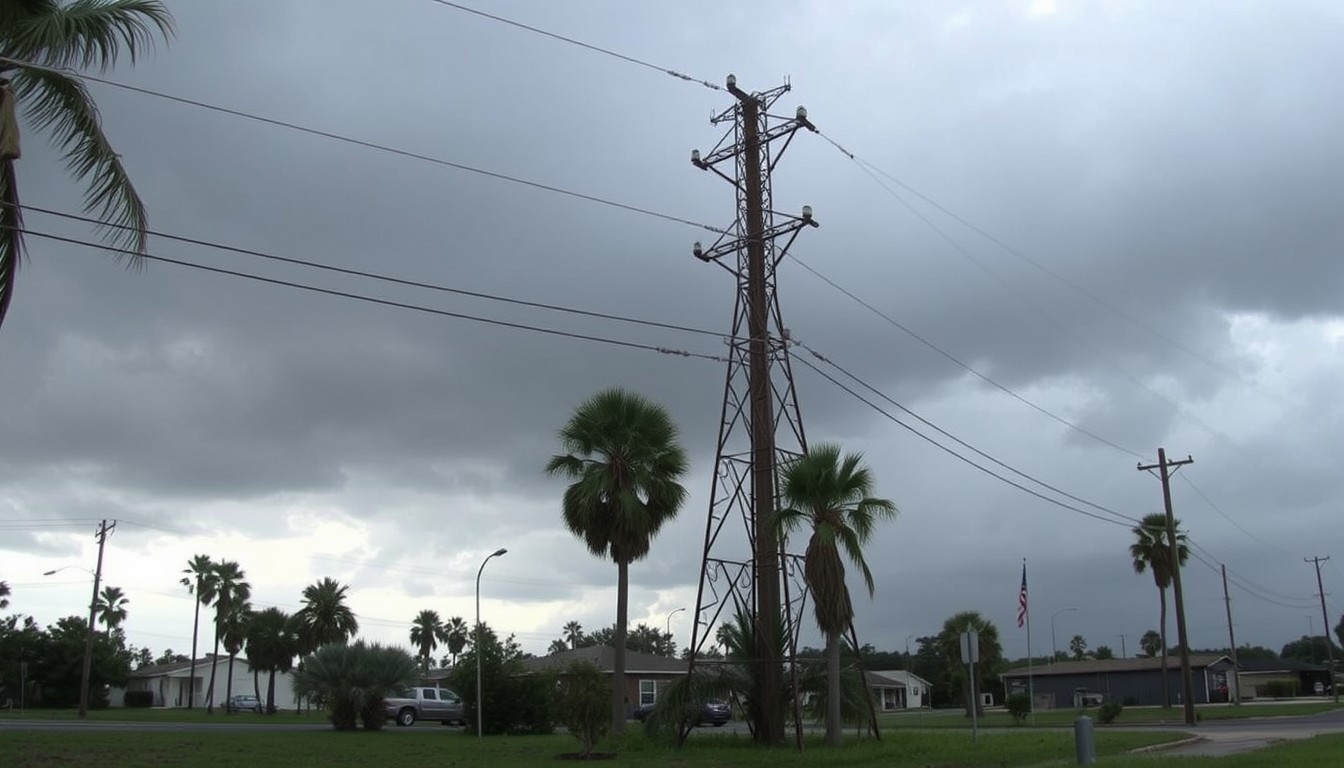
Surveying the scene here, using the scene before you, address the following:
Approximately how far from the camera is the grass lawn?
25.2 meters

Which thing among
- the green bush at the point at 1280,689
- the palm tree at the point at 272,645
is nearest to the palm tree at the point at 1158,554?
the green bush at the point at 1280,689

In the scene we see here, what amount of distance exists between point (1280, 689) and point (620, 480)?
83028 mm

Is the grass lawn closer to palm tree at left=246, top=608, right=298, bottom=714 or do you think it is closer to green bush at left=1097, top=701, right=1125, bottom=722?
green bush at left=1097, top=701, right=1125, bottom=722

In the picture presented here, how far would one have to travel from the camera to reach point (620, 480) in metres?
35.4

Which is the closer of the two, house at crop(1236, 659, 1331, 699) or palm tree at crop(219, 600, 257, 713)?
palm tree at crop(219, 600, 257, 713)

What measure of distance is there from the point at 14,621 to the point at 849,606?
93437mm

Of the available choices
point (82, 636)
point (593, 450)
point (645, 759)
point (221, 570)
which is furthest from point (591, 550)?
point (82, 636)

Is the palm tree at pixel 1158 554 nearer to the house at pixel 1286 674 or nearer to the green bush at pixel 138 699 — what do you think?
the house at pixel 1286 674

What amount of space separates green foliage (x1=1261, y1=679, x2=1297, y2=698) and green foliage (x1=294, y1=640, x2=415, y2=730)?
258 ft

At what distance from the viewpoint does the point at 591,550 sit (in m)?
35.8

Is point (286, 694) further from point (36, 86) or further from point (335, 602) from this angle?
point (36, 86)

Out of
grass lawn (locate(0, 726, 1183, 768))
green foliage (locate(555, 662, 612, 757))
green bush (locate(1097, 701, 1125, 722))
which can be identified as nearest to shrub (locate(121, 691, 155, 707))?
grass lawn (locate(0, 726, 1183, 768))

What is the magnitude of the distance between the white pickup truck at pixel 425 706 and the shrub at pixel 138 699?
2104 inches

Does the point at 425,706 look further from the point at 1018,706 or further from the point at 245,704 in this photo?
the point at 245,704
